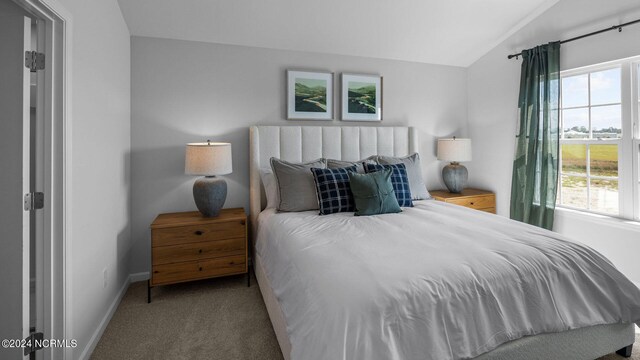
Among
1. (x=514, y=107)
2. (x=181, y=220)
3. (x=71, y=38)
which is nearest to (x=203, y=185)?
(x=181, y=220)

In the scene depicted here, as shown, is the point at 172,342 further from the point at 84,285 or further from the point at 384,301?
the point at 384,301

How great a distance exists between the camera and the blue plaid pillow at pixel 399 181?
9.17ft

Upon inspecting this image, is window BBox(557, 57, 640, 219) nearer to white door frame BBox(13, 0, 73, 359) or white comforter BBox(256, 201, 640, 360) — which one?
white comforter BBox(256, 201, 640, 360)

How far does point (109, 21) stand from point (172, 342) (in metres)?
2.32

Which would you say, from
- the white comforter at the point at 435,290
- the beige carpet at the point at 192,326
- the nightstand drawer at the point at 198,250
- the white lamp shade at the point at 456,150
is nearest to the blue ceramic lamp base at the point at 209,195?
the nightstand drawer at the point at 198,250

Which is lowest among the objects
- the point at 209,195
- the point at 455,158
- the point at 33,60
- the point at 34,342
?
the point at 34,342

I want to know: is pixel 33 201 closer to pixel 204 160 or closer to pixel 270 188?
pixel 204 160

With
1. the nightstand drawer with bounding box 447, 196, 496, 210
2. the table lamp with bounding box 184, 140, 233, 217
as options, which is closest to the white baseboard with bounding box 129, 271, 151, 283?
the table lamp with bounding box 184, 140, 233, 217

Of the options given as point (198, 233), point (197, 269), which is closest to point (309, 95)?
point (198, 233)

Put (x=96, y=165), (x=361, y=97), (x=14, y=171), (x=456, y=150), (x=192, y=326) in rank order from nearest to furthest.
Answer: (x=14, y=171)
(x=96, y=165)
(x=192, y=326)
(x=361, y=97)
(x=456, y=150)

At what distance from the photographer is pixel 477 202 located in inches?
145

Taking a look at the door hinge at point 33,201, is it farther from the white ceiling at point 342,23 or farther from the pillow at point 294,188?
the white ceiling at point 342,23

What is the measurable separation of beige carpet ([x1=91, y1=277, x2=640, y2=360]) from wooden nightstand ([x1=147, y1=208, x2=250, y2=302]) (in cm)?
17

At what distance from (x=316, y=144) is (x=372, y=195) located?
1058mm
